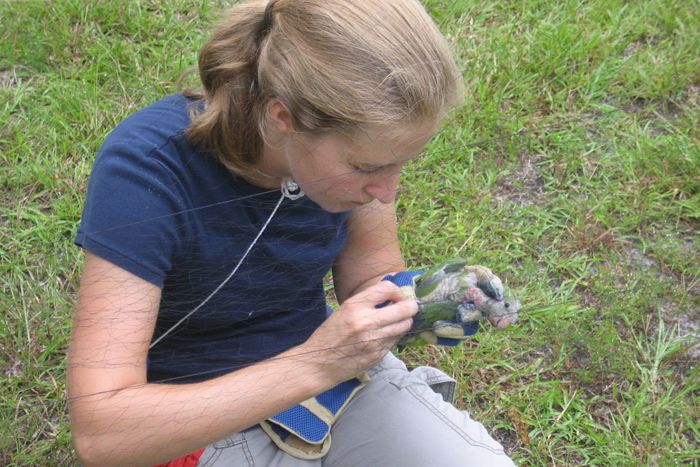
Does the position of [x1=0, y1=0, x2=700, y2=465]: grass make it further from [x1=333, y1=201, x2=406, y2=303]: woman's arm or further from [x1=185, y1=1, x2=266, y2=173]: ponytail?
[x1=185, y1=1, x2=266, y2=173]: ponytail

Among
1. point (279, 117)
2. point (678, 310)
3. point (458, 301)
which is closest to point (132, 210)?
point (279, 117)

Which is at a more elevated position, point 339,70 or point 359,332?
point 339,70

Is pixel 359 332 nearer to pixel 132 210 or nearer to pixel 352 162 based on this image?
pixel 352 162

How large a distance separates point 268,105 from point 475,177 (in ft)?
2.58

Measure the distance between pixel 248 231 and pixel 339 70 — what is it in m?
0.32

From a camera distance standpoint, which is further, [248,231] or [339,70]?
[248,231]

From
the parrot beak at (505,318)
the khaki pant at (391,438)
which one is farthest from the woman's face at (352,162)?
the khaki pant at (391,438)

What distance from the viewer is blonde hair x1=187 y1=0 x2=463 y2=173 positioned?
3.12ft

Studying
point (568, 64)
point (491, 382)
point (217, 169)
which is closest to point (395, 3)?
point (217, 169)

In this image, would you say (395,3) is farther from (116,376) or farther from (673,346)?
(673,346)

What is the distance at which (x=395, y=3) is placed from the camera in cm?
99

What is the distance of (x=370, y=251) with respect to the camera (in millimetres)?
1393

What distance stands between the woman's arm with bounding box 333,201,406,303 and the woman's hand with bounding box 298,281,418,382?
11.6 inches

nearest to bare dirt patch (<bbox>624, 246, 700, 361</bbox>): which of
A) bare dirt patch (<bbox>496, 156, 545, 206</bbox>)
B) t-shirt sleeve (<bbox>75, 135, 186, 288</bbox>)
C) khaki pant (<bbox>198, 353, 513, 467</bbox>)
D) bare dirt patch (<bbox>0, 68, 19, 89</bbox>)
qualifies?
bare dirt patch (<bbox>496, 156, 545, 206</bbox>)
